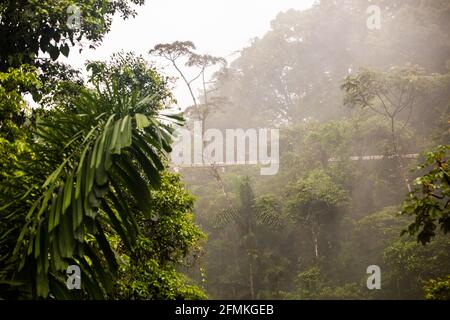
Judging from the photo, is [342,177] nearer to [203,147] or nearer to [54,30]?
[203,147]

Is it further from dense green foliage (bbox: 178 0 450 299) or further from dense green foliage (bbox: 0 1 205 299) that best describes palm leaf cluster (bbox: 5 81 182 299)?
dense green foliage (bbox: 178 0 450 299)

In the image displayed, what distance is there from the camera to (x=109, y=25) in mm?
7234

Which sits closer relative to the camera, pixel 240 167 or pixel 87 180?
pixel 87 180

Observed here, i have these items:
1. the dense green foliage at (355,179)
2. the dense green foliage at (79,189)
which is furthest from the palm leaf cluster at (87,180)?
the dense green foliage at (355,179)

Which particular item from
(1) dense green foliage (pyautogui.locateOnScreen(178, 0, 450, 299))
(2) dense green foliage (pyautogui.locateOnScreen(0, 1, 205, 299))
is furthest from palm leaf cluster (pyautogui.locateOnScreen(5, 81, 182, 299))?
(1) dense green foliage (pyautogui.locateOnScreen(178, 0, 450, 299))

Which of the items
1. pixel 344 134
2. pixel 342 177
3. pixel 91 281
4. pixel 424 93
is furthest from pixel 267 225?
pixel 91 281

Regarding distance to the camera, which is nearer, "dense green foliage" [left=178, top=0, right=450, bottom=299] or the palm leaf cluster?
the palm leaf cluster

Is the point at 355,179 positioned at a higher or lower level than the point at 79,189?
higher

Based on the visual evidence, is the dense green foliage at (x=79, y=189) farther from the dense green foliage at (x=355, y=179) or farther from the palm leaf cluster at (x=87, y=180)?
the dense green foliage at (x=355, y=179)

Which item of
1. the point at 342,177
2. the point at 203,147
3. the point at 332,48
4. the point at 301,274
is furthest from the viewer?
the point at 332,48

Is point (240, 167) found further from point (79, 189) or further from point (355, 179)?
point (79, 189)

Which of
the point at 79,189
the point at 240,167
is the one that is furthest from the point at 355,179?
the point at 79,189

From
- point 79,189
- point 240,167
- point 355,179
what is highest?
point 240,167

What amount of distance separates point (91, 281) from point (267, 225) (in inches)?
601
